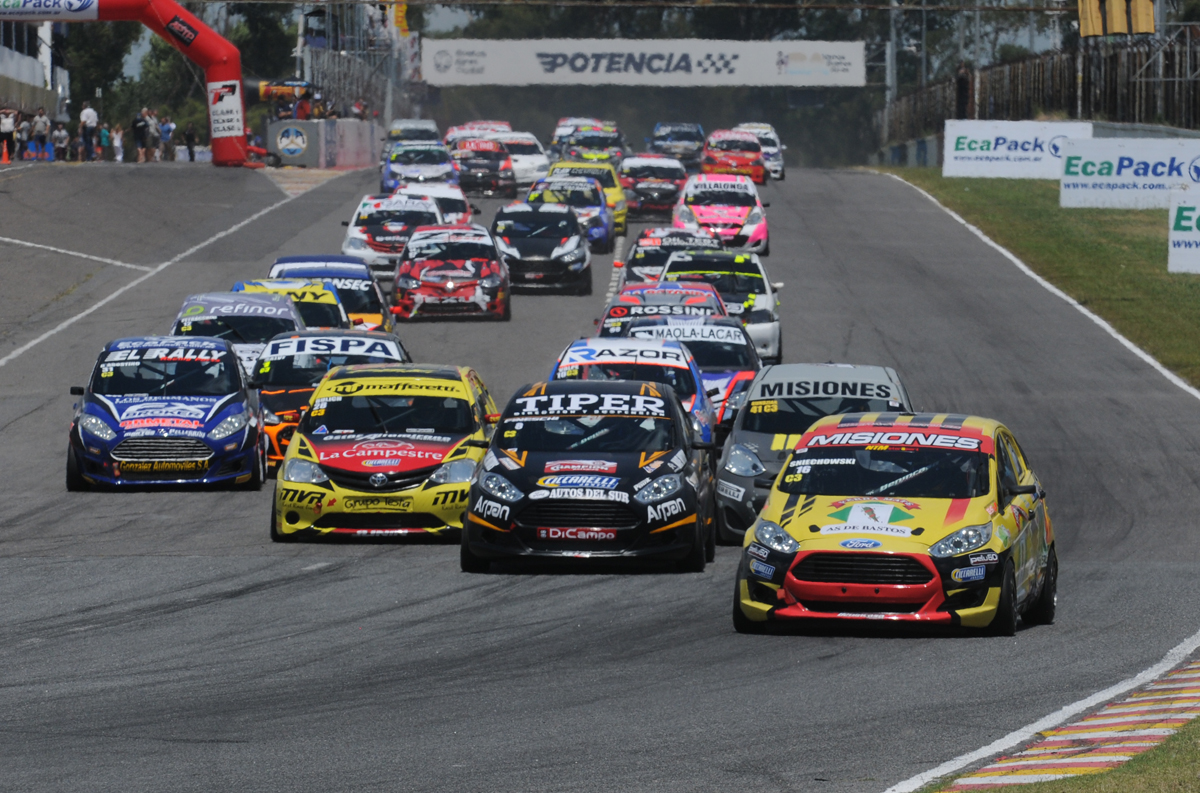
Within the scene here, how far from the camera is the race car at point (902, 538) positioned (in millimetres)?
11273

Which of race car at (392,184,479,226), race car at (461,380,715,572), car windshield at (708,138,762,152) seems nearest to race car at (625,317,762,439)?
race car at (461,380,715,572)

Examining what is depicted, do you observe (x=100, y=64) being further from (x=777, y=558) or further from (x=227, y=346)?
(x=777, y=558)

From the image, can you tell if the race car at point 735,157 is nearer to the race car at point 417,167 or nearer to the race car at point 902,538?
the race car at point 417,167

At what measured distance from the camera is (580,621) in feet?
39.0

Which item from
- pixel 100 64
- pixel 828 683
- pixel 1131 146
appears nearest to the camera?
pixel 828 683

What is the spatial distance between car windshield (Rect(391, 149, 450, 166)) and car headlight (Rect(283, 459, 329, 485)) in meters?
32.4

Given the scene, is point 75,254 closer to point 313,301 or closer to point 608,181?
point 608,181

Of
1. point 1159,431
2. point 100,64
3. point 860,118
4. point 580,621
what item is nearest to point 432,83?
point 100,64

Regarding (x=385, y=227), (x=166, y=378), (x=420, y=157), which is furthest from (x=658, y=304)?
(x=420, y=157)

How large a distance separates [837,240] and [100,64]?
5306 cm

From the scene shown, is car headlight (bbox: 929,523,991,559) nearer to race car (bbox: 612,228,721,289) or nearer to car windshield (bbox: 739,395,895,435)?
car windshield (bbox: 739,395,895,435)

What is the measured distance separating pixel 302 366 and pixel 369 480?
5596 millimetres

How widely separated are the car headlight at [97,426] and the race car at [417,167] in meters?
27.9

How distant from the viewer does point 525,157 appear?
53.3 meters
